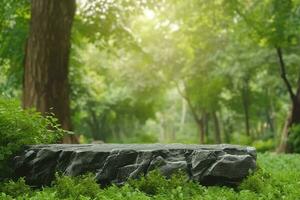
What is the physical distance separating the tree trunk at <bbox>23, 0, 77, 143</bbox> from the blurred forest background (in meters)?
0.02

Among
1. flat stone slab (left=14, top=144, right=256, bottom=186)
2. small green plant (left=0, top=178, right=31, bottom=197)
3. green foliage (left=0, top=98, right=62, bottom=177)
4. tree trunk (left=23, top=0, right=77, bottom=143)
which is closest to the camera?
small green plant (left=0, top=178, right=31, bottom=197)

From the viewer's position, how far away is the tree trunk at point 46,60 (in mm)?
10836

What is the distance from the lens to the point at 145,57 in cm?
1759

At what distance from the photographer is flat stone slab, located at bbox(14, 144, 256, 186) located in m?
7.15

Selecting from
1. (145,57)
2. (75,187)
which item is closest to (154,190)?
(75,187)

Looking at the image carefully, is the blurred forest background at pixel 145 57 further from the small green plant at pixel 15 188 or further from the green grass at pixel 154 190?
the green grass at pixel 154 190

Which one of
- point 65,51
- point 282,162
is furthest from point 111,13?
point 282,162

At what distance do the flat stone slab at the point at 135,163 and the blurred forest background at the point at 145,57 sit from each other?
64.3 inches

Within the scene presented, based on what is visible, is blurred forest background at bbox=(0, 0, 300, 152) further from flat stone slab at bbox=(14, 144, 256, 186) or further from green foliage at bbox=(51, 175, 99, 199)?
green foliage at bbox=(51, 175, 99, 199)

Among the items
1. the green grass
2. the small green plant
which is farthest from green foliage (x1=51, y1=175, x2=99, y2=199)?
the small green plant

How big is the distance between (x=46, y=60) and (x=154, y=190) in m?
5.20

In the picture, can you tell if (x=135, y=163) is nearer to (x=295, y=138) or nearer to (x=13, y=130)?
(x=13, y=130)

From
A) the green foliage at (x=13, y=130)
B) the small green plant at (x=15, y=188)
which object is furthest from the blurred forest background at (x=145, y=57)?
the small green plant at (x=15, y=188)

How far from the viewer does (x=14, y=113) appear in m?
7.55
